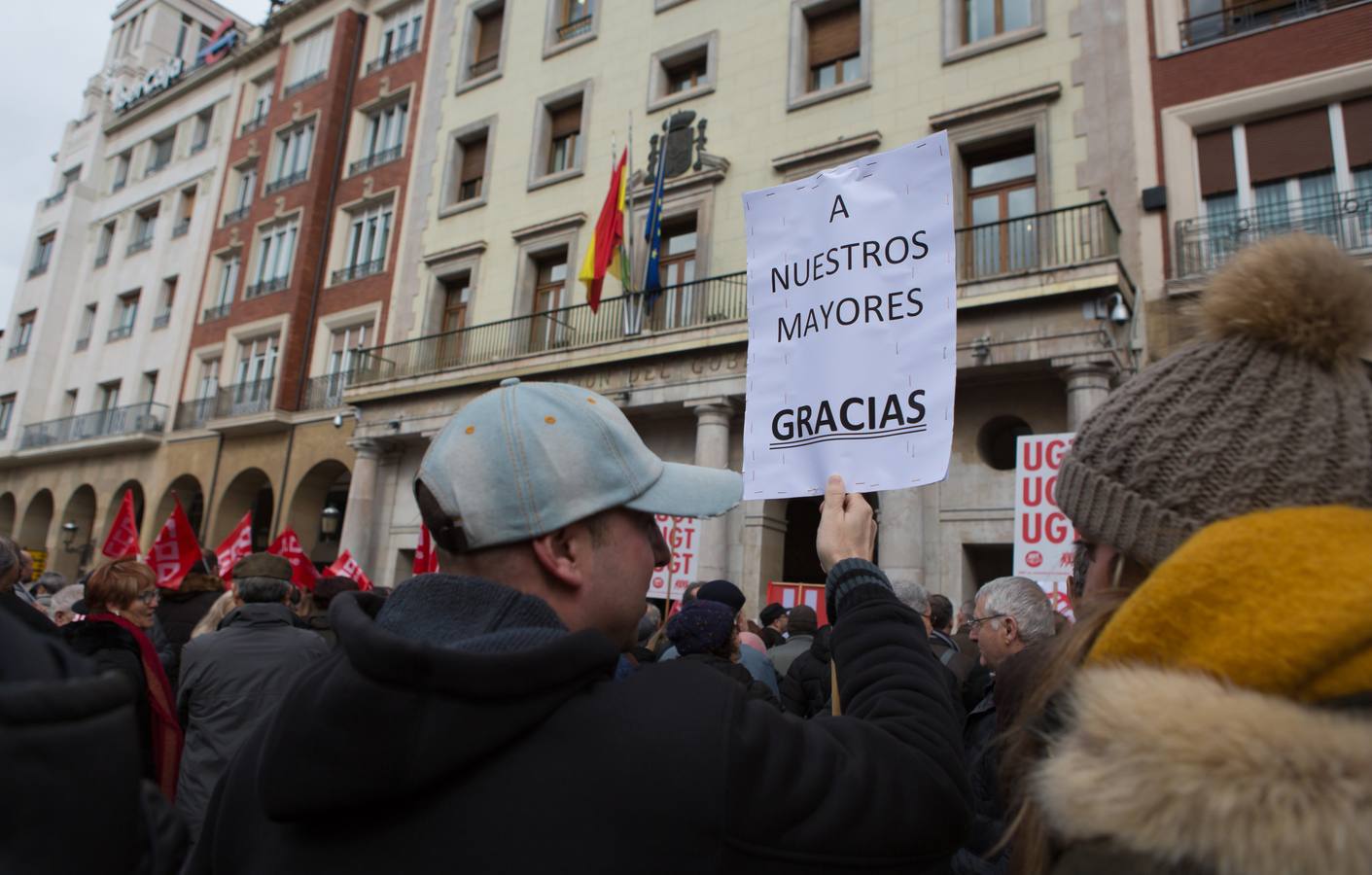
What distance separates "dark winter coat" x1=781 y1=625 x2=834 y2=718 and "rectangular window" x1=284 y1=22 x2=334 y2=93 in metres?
25.1

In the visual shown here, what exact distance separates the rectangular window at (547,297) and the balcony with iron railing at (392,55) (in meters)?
8.82

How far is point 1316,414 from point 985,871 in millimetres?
1984

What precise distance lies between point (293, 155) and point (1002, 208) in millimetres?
20277

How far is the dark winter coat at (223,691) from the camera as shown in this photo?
12.7ft

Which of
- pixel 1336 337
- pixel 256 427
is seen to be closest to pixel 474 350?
pixel 256 427

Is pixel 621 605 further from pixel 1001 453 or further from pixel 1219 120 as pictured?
pixel 1219 120

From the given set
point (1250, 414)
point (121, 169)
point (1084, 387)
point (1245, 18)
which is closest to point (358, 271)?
point (121, 169)

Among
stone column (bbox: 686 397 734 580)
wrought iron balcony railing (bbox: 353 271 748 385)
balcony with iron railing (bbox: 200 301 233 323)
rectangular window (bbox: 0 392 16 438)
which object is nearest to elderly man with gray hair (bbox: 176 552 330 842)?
stone column (bbox: 686 397 734 580)

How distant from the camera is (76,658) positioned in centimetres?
76

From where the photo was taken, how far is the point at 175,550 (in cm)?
891

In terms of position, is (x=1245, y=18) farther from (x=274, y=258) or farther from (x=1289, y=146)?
(x=274, y=258)

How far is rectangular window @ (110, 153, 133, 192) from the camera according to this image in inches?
1246

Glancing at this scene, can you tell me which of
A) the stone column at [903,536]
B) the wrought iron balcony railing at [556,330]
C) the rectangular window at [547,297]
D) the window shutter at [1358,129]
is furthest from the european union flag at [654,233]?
the window shutter at [1358,129]

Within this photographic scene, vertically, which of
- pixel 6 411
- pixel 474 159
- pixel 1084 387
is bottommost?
pixel 1084 387
